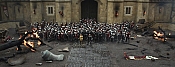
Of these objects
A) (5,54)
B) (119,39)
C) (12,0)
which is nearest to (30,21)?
(12,0)

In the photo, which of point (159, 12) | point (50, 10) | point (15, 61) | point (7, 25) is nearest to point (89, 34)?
point (15, 61)

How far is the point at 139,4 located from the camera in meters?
28.5

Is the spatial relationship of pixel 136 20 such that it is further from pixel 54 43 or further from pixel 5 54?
pixel 5 54

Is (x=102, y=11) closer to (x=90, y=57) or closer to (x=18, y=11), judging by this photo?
(x=90, y=57)

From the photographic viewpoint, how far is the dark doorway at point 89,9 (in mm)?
30125

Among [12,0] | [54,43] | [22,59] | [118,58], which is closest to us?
[22,59]

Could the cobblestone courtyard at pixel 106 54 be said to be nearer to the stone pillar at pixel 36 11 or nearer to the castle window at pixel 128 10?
the castle window at pixel 128 10

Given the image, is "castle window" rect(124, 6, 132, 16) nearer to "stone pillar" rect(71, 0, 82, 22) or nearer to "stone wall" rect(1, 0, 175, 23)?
"stone wall" rect(1, 0, 175, 23)

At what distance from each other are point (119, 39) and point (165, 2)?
40.2 ft

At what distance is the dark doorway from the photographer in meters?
30.1

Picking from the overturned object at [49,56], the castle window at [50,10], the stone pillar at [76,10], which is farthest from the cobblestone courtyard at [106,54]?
the castle window at [50,10]

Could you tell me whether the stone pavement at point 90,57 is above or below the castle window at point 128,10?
below

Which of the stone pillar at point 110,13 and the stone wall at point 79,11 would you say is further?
the stone wall at point 79,11

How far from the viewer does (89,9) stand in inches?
1192
